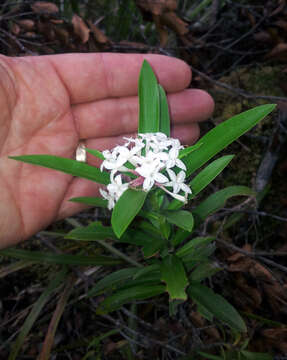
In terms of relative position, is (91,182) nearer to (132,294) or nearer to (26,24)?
(132,294)

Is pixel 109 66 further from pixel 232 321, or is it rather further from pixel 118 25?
pixel 232 321

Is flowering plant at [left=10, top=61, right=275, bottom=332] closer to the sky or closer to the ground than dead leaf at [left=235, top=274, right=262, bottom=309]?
closer to the sky

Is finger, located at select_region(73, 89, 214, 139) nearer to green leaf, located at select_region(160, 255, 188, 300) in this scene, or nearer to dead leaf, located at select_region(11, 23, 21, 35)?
dead leaf, located at select_region(11, 23, 21, 35)

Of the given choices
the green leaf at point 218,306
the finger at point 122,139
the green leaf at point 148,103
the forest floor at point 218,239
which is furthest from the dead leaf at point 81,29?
the green leaf at point 218,306

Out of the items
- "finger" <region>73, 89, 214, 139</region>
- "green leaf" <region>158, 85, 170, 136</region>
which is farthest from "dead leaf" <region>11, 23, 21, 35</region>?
"green leaf" <region>158, 85, 170, 136</region>

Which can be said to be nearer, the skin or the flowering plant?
the flowering plant

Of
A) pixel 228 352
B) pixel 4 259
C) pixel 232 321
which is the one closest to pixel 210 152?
pixel 232 321

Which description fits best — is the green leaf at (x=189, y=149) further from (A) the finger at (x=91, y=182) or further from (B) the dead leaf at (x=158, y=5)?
(B) the dead leaf at (x=158, y=5)
